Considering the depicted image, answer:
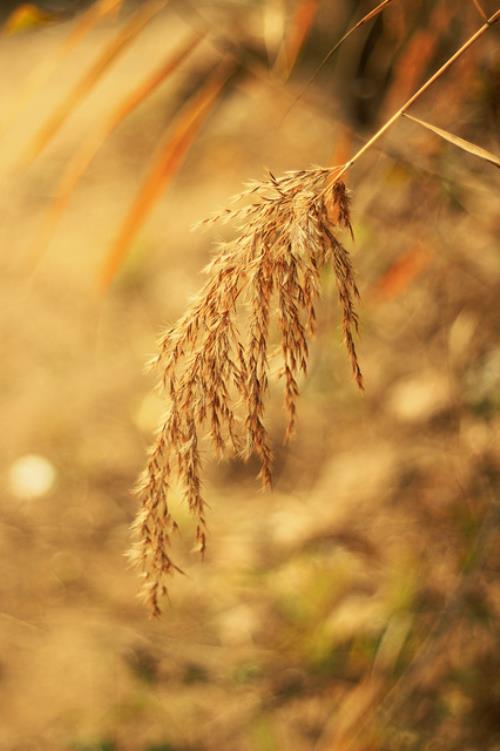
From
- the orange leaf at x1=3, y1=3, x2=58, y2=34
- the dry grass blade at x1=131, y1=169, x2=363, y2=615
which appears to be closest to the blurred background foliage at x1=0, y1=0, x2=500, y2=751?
the orange leaf at x1=3, y1=3, x2=58, y2=34

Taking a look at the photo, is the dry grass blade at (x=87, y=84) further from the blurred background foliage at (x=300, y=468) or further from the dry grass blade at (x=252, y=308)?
the dry grass blade at (x=252, y=308)

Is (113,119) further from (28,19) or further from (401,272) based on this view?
(401,272)

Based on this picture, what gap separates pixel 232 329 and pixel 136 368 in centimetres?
156

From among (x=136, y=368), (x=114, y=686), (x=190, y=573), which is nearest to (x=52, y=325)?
(x=136, y=368)

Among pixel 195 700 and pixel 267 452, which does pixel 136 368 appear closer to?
pixel 195 700

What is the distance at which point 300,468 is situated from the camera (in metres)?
2.04

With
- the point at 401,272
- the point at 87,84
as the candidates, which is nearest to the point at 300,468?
the point at 401,272

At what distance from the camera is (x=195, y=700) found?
162 cm

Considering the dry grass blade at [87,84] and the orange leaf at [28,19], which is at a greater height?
the orange leaf at [28,19]

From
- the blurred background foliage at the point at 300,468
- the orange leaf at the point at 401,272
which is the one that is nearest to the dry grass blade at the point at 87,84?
the blurred background foliage at the point at 300,468

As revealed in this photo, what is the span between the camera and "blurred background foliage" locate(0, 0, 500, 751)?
58.2 inches

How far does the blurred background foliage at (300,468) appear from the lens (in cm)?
148

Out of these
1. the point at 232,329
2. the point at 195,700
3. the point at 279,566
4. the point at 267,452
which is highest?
the point at 232,329

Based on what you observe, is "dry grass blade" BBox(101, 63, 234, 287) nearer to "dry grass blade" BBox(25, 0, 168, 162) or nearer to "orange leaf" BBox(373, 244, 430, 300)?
"dry grass blade" BBox(25, 0, 168, 162)
